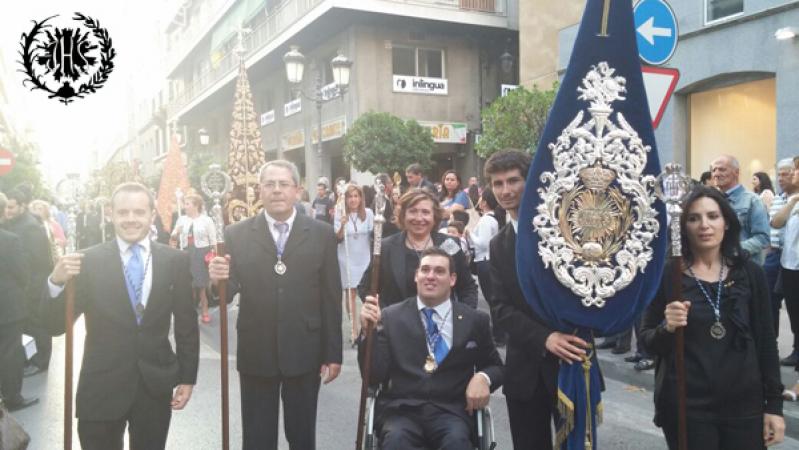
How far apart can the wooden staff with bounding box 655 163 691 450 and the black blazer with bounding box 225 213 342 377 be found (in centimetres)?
187

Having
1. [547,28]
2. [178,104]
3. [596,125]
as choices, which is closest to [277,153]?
[547,28]

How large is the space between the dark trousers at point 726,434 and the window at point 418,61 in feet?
70.8

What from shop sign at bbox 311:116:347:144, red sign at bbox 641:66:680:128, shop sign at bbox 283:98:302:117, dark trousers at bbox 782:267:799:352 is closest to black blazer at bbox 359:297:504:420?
red sign at bbox 641:66:680:128

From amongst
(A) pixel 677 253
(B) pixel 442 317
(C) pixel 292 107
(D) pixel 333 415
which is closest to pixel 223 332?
(B) pixel 442 317

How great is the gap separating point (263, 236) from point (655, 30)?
3795 millimetres

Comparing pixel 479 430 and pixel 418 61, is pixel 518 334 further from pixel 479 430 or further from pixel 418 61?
pixel 418 61

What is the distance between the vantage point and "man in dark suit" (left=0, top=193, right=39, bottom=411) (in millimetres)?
5973

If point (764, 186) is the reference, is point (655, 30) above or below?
above

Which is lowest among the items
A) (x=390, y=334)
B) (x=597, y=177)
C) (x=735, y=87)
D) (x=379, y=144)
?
(x=390, y=334)

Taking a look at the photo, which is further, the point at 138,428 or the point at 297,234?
the point at 297,234

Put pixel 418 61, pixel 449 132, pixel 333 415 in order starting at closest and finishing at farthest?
pixel 333 415, pixel 418 61, pixel 449 132

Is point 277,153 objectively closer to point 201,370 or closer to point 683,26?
point 683,26

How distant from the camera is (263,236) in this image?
3.85 metres

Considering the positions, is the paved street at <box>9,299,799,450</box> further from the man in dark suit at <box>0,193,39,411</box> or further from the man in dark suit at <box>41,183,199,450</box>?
the man in dark suit at <box>41,183,199,450</box>
